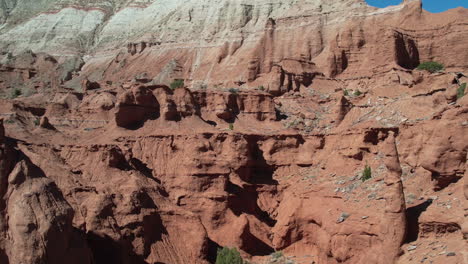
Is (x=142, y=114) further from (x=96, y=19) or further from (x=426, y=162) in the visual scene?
(x=96, y=19)

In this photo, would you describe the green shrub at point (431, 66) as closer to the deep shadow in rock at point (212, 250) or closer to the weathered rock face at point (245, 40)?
the weathered rock face at point (245, 40)

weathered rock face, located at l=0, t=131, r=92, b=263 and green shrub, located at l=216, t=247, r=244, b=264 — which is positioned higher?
weathered rock face, located at l=0, t=131, r=92, b=263

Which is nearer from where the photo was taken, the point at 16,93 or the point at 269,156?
the point at 269,156

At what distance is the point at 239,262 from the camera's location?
91.0ft

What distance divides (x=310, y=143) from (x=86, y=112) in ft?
Result: 61.6

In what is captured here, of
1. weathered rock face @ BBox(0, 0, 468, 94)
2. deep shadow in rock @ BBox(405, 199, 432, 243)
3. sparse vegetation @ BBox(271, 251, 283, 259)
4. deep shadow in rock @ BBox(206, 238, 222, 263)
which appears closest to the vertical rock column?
deep shadow in rock @ BBox(405, 199, 432, 243)

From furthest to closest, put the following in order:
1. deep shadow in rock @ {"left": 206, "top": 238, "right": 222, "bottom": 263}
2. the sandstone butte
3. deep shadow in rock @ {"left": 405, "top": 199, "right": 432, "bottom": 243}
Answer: deep shadow in rock @ {"left": 206, "top": 238, "right": 222, "bottom": 263}
deep shadow in rock @ {"left": 405, "top": 199, "right": 432, "bottom": 243}
the sandstone butte

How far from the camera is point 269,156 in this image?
41.2m

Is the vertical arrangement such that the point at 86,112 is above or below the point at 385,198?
above

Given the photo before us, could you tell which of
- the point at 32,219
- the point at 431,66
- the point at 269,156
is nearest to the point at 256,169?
the point at 269,156

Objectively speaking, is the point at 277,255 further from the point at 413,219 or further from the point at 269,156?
the point at 269,156

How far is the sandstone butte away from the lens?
2016 centimetres

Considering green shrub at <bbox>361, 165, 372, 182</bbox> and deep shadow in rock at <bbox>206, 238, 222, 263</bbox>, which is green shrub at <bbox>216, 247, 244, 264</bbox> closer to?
deep shadow in rock at <bbox>206, 238, 222, 263</bbox>

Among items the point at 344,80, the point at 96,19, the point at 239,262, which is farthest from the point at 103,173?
the point at 96,19
